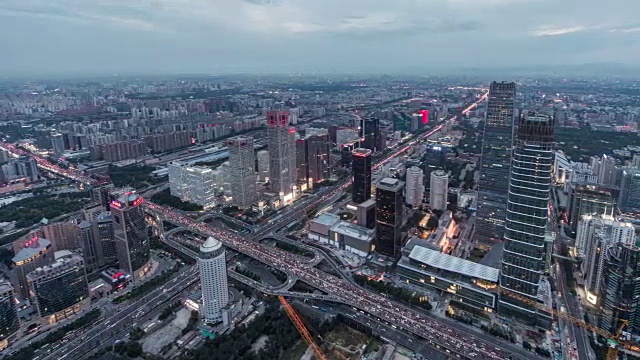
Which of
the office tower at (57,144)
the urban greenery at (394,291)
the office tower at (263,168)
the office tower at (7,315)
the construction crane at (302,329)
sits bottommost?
the construction crane at (302,329)

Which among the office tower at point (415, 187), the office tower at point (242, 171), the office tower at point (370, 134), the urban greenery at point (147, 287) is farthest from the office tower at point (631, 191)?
the urban greenery at point (147, 287)

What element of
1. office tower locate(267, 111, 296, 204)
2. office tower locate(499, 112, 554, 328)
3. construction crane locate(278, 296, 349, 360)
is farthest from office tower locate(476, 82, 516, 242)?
office tower locate(267, 111, 296, 204)

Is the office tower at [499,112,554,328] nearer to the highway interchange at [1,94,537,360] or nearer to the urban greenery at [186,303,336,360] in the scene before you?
the highway interchange at [1,94,537,360]

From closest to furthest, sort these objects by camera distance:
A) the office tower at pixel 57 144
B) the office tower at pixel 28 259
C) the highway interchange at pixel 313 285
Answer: the highway interchange at pixel 313 285
the office tower at pixel 28 259
the office tower at pixel 57 144

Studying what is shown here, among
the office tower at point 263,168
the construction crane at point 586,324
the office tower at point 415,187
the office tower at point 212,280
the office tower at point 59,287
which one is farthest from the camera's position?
the office tower at point 263,168

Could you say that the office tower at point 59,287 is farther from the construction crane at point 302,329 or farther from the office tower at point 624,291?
the office tower at point 624,291

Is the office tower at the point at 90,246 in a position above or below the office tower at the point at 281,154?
below

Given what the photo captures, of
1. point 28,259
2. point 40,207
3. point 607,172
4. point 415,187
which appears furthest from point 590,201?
point 40,207
